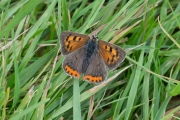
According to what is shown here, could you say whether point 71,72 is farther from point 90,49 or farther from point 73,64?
point 90,49

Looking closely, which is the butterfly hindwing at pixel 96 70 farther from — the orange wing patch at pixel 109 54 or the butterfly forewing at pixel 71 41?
the butterfly forewing at pixel 71 41

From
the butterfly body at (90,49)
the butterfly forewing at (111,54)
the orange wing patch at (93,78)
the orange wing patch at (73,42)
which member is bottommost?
the orange wing patch at (93,78)

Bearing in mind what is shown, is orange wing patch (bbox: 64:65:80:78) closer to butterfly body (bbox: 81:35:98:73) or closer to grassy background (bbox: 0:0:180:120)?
grassy background (bbox: 0:0:180:120)

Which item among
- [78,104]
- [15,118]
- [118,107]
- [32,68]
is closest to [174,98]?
[118,107]

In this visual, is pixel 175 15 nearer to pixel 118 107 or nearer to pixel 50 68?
pixel 118 107

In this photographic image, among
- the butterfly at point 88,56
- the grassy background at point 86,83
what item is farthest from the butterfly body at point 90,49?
the grassy background at point 86,83

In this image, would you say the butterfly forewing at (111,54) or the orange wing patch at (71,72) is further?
the butterfly forewing at (111,54)

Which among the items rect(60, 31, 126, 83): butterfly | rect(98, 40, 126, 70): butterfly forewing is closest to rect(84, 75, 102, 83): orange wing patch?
rect(60, 31, 126, 83): butterfly

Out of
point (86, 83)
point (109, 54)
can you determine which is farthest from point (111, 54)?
point (86, 83)
